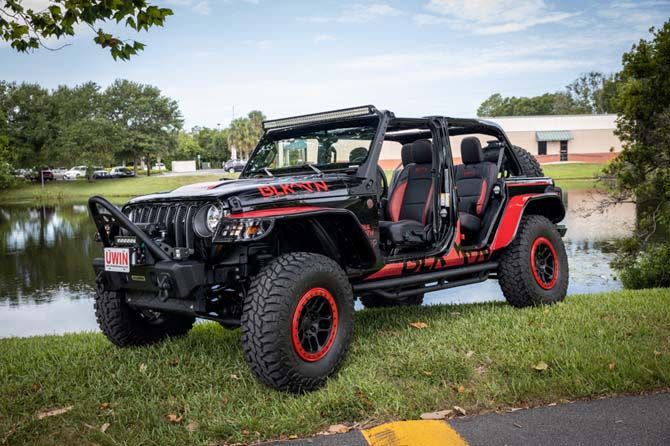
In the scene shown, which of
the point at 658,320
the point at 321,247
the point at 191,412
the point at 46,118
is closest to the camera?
the point at 191,412

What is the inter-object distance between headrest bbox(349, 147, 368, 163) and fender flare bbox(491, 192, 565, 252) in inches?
76.7

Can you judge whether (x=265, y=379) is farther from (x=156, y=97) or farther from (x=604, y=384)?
(x=156, y=97)

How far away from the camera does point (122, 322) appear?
6039 mm

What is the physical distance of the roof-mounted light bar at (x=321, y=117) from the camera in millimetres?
6094

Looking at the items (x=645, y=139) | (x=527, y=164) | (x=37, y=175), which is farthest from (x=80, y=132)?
(x=527, y=164)

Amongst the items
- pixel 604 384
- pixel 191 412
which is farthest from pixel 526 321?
pixel 191 412

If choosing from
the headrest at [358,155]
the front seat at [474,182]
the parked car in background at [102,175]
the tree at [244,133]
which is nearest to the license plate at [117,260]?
→ the headrest at [358,155]

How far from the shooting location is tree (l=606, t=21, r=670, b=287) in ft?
61.4

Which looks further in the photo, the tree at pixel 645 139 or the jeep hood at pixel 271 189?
the tree at pixel 645 139

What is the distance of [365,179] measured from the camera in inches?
229

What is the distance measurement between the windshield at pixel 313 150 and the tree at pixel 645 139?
47.0 ft

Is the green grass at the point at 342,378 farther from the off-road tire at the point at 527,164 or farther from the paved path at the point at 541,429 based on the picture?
the off-road tire at the point at 527,164

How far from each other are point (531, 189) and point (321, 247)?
318 cm

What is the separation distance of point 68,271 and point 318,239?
20016mm
